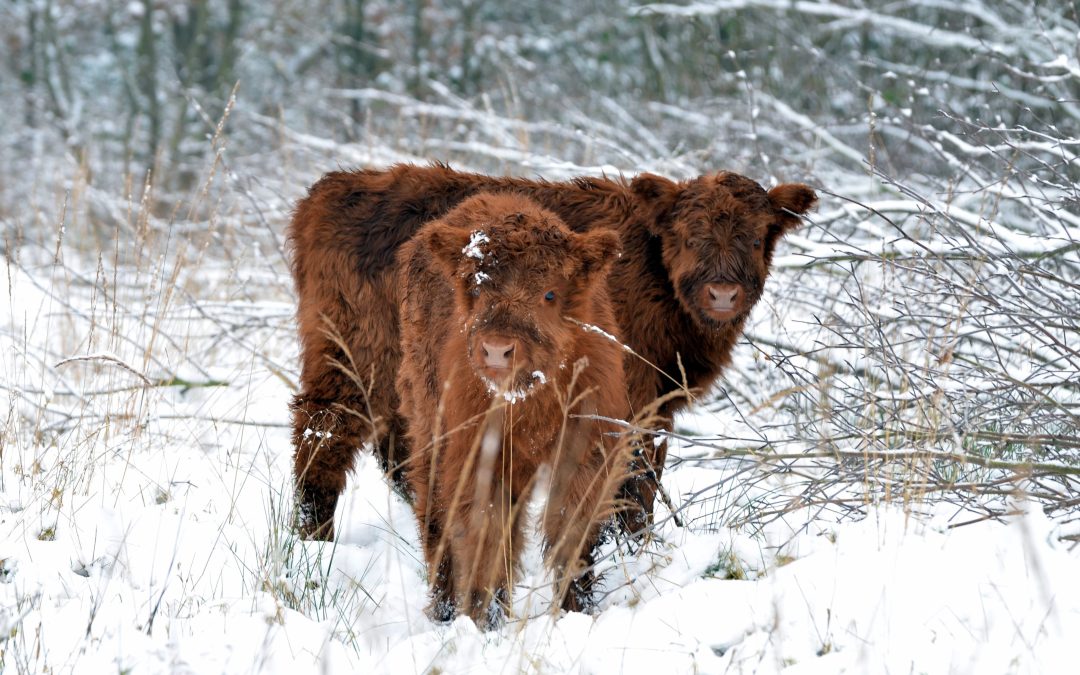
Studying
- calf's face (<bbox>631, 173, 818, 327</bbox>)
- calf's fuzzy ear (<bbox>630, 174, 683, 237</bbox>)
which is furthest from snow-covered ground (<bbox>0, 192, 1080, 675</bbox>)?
calf's fuzzy ear (<bbox>630, 174, 683, 237</bbox>)

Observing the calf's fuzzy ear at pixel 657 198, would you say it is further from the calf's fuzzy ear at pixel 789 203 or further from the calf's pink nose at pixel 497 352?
the calf's pink nose at pixel 497 352

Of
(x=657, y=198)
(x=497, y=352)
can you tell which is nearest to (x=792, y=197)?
(x=657, y=198)

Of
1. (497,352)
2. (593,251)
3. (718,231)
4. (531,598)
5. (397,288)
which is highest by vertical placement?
(593,251)

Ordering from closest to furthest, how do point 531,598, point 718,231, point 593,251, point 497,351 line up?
point 497,351
point 531,598
point 593,251
point 718,231

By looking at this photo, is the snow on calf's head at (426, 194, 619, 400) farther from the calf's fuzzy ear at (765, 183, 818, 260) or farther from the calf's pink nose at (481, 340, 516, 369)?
the calf's fuzzy ear at (765, 183, 818, 260)

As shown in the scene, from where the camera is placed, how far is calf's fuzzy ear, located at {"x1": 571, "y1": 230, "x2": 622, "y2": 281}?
13.0ft

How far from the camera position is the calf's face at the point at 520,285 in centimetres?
362

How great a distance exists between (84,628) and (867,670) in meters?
2.44

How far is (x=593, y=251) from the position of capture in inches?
156

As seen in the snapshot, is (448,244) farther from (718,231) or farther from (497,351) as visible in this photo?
(718,231)

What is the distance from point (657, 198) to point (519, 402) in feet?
5.93

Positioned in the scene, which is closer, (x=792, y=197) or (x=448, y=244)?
(x=448, y=244)

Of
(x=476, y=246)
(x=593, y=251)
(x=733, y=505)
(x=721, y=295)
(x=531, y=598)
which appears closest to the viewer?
(x=531, y=598)

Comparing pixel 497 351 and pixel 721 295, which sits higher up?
pixel 497 351
